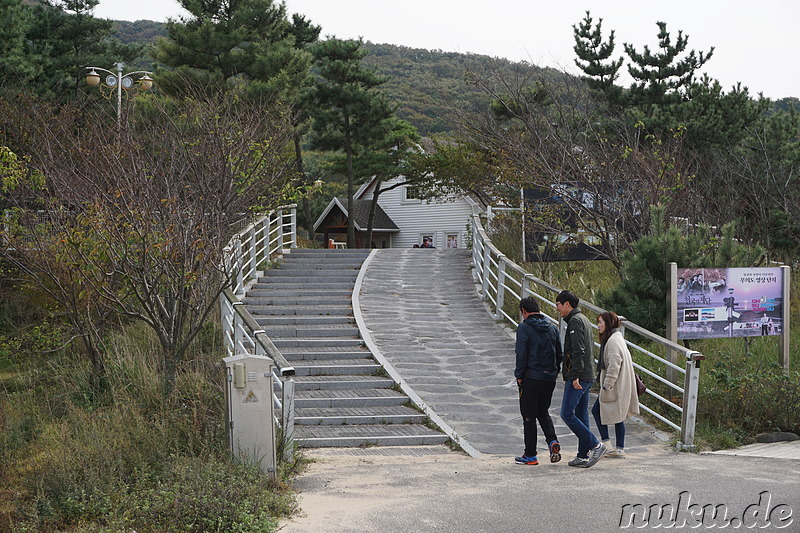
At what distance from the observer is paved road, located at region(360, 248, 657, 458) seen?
9.79m

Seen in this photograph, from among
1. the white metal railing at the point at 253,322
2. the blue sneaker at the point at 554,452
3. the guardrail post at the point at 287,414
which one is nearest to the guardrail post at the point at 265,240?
the white metal railing at the point at 253,322

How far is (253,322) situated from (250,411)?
9.00ft

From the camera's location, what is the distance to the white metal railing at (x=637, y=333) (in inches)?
346

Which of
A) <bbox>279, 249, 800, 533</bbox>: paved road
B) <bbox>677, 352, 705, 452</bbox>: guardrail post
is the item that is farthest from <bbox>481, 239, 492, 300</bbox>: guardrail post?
<bbox>677, 352, 705, 452</bbox>: guardrail post

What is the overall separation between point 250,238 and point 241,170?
5.63 meters

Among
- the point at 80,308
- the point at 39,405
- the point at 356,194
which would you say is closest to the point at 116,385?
the point at 39,405

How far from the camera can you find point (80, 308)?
13078 mm

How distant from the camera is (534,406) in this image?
7883 millimetres

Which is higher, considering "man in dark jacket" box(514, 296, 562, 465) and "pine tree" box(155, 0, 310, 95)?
"pine tree" box(155, 0, 310, 95)

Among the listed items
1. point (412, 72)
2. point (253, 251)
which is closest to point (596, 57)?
point (253, 251)

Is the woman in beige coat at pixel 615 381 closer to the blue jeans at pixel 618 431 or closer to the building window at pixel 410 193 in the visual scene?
the blue jeans at pixel 618 431

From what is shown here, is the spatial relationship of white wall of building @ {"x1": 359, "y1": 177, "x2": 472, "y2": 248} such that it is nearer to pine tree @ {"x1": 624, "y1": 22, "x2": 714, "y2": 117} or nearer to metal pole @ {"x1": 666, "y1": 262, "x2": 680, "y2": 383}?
pine tree @ {"x1": 624, "y1": 22, "x2": 714, "y2": 117}

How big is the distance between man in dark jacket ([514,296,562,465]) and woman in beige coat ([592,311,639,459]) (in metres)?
0.51

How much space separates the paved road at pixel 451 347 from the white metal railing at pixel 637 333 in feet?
1.19
